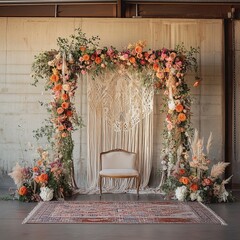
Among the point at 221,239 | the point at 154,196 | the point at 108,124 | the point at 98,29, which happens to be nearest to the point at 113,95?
the point at 108,124

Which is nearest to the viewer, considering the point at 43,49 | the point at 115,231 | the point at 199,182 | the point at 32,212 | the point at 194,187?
the point at 115,231

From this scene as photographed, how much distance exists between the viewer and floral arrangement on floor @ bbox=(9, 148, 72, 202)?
24.6 feet

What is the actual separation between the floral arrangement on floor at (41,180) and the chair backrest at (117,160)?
33.4 inches

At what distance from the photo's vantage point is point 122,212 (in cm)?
667

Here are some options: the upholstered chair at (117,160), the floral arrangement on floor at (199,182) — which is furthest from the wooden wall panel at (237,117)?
the upholstered chair at (117,160)

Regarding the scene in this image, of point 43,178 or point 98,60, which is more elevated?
point 98,60

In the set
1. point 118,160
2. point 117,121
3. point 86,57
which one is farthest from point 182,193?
point 86,57

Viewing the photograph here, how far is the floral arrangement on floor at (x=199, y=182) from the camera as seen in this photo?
756cm

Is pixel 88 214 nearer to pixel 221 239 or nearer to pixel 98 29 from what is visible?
pixel 221 239

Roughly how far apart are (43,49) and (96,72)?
135cm

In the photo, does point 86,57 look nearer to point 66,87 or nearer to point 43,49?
point 66,87

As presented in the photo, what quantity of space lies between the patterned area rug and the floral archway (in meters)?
0.44

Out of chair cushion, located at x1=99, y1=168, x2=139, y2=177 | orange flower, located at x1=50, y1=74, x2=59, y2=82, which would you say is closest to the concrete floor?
chair cushion, located at x1=99, y1=168, x2=139, y2=177

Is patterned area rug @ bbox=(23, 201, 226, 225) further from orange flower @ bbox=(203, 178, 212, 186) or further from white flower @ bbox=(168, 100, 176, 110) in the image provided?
white flower @ bbox=(168, 100, 176, 110)
